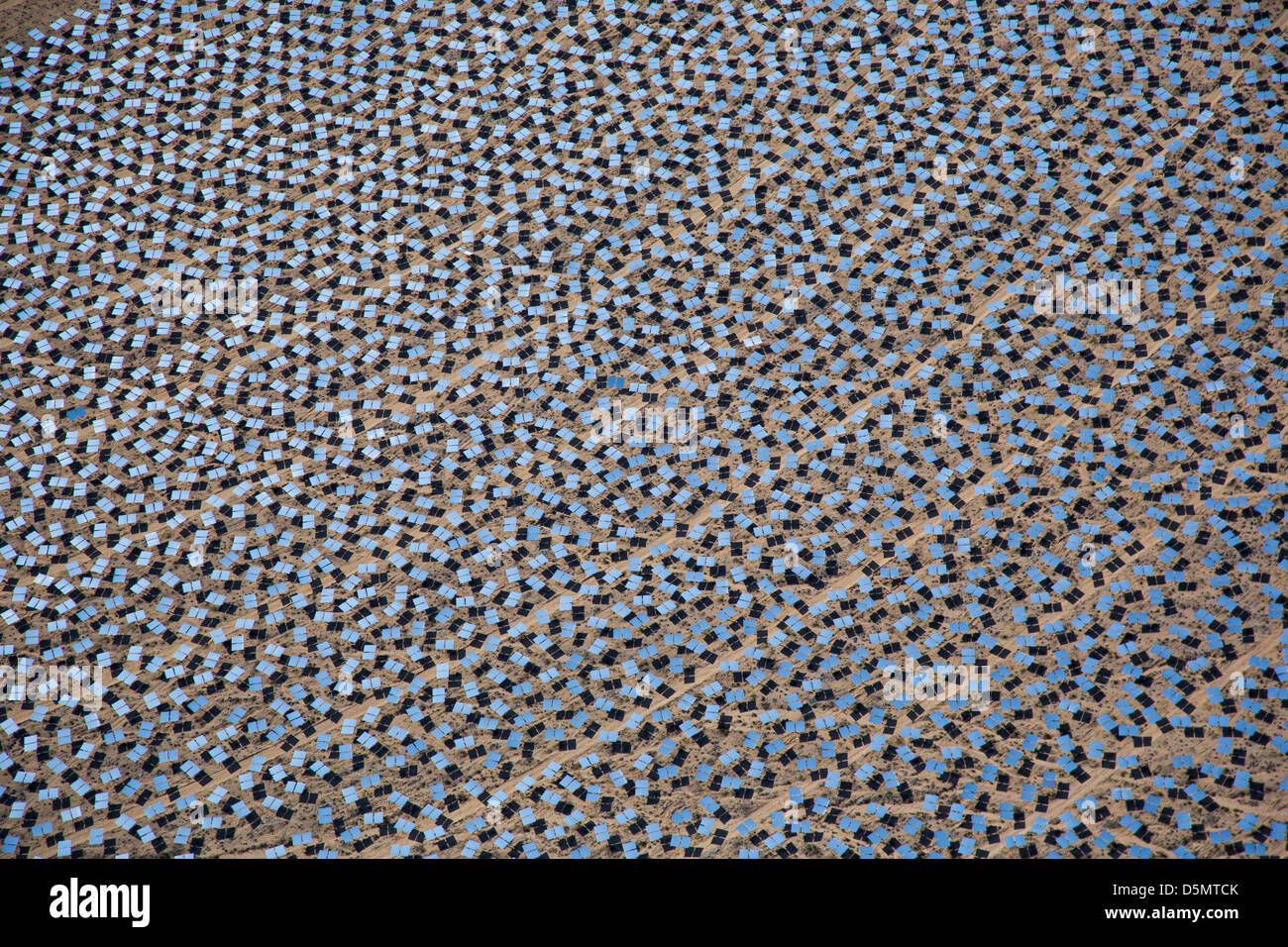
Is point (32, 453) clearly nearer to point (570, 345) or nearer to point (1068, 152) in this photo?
point (570, 345)

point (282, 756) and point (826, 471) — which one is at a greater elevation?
point (826, 471)

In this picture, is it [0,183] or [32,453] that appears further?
[0,183]

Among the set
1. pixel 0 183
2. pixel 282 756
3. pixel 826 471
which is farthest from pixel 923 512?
pixel 0 183

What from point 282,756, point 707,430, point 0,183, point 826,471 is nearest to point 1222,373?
point 826,471

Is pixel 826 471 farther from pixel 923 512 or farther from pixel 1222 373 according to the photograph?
pixel 1222 373
